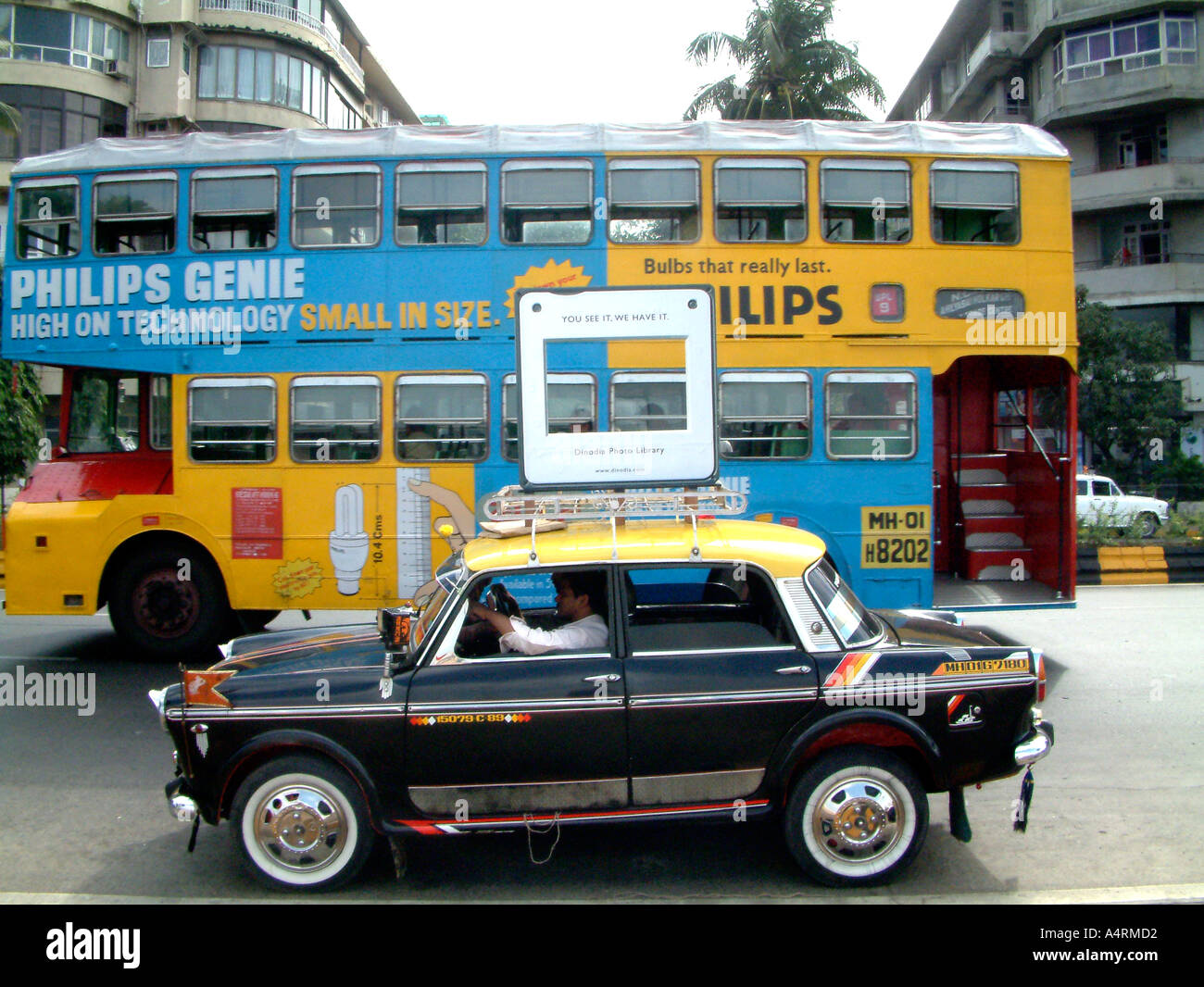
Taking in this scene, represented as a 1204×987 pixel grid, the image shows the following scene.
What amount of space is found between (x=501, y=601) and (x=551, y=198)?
4.61 m

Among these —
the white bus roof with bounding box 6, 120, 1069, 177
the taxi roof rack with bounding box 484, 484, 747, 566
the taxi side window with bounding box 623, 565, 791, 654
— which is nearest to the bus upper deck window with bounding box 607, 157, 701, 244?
the white bus roof with bounding box 6, 120, 1069, 177

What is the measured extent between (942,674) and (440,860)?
2.64 meters

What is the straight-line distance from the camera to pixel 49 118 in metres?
31.2

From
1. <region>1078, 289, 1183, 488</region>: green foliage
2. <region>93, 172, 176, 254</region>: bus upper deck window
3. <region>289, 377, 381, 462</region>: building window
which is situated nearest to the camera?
<region>289, 377, 381, 462</region>: building window

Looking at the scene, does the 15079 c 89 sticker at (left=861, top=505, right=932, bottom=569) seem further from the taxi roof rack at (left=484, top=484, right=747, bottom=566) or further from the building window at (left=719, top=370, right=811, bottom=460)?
the taxi roof rack at (left=484, top=484, right=747, bottom=566)

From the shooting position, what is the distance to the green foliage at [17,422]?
19047 millimetres

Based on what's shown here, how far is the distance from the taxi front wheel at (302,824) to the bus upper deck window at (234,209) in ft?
18.9

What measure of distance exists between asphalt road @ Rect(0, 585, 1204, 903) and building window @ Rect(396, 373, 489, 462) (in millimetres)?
3130

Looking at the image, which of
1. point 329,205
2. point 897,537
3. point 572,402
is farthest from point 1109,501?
point 329,205

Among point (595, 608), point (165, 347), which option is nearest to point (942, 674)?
point (595, 608)

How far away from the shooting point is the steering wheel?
190 inches

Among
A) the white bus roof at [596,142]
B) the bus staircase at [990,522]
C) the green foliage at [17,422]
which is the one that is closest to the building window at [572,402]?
the white bus roof at [596,142]

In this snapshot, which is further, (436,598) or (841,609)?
(436,598)

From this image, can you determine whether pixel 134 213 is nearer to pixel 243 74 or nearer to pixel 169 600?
pixel 169 600
